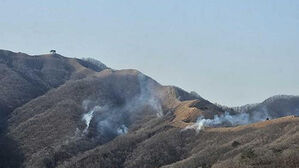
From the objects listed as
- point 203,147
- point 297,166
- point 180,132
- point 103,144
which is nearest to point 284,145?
point 297,166

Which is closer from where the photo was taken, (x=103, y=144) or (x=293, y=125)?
(x=293, y=125)

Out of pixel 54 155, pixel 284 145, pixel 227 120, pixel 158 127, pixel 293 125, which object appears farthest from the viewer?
pixel 227 120

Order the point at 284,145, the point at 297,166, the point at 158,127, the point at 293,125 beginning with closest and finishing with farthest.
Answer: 1. the point at 297,166
2. the point at 284,145
3. the point at 293,125
4. the point at 158,127

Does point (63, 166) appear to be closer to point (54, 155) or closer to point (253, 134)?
point (54, 155)

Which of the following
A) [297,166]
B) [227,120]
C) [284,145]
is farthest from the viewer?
[227,120]

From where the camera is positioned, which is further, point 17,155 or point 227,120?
point 227,120

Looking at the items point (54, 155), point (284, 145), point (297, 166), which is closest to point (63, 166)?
point (54, 155)

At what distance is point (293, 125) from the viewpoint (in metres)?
146

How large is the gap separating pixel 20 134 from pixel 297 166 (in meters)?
106

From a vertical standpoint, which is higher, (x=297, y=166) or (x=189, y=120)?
(x=189, y=120)

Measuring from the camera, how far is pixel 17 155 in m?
168

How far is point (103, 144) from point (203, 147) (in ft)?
131

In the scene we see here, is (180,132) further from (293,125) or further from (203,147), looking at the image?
(293,125)

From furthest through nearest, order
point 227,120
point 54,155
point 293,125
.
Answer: point 227,120 < point 54,155 < point 293,125
